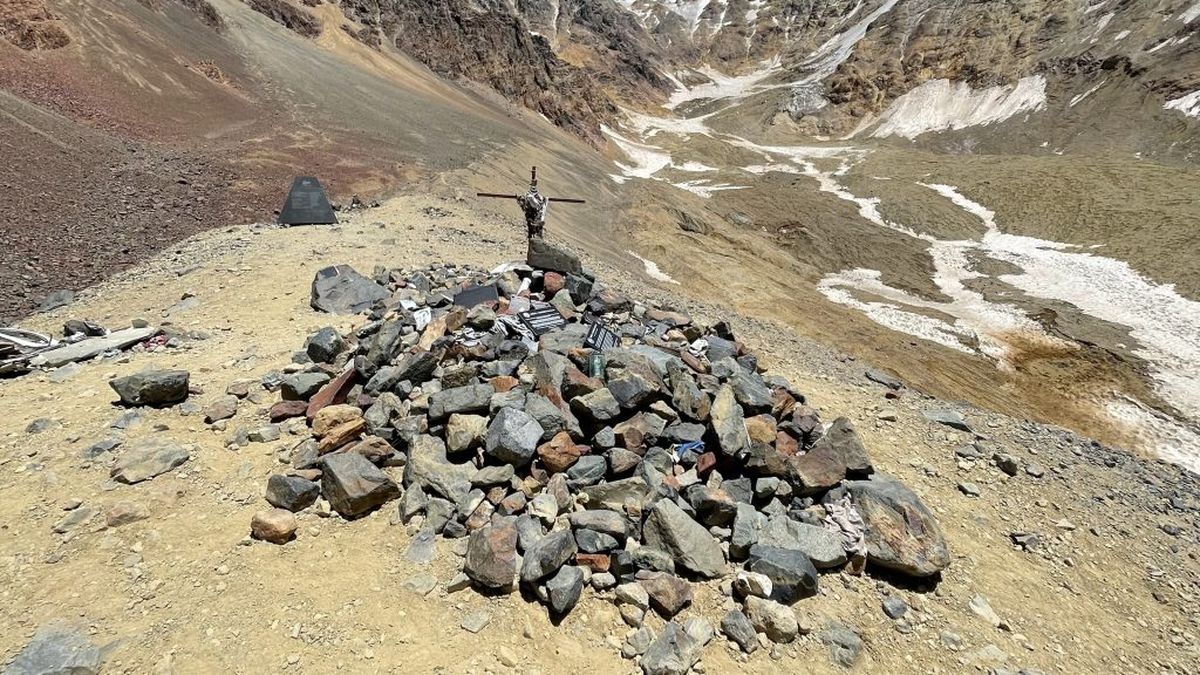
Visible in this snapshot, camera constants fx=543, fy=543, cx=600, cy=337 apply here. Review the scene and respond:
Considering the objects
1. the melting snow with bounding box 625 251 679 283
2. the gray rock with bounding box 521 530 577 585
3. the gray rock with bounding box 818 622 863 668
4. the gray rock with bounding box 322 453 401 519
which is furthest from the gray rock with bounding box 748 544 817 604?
the melting snow with bounding box 625 251 679 283

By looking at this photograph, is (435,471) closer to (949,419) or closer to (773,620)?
(773,620)

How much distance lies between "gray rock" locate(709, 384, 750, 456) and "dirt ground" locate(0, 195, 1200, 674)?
1763mm

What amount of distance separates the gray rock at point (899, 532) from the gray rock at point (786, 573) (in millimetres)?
1080

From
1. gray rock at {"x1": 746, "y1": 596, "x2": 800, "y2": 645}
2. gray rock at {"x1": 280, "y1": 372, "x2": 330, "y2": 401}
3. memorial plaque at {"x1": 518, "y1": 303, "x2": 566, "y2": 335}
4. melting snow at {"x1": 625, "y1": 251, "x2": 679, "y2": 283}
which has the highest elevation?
memorial plaque at {"x1": 518, "y1": 303, "x2": 566, "y2": 335}

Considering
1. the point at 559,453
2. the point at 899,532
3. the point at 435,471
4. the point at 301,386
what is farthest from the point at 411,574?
the point at 899,532

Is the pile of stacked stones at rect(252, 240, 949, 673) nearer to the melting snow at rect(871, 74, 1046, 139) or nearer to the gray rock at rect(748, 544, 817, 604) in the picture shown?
the gray rock at rect(748, 544, 817, 604)

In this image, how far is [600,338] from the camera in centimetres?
904

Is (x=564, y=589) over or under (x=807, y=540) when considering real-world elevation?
under

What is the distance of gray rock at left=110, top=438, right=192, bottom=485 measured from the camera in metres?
6.50

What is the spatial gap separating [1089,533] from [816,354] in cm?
958

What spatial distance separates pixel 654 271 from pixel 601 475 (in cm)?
2432

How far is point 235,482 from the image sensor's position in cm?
671

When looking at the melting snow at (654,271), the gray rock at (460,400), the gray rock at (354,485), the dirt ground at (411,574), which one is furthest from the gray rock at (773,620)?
the melting snow at (654,271)

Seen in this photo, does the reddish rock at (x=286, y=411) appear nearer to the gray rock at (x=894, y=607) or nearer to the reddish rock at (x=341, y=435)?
the reddish rock at (x=341, y=435)
